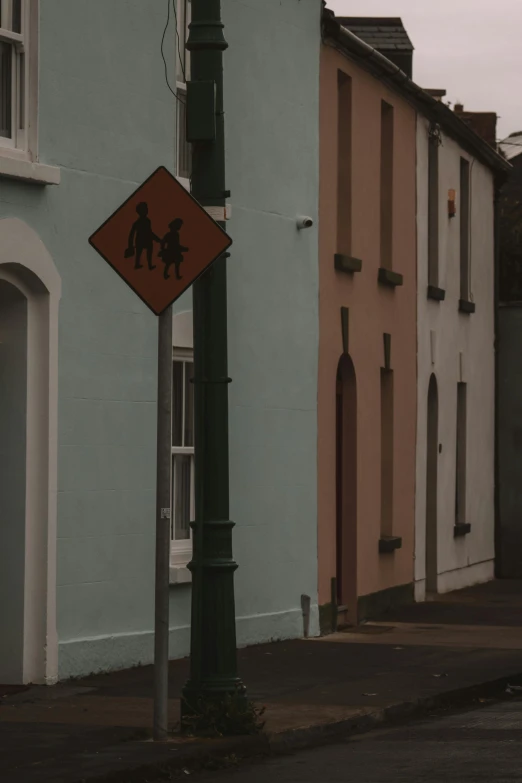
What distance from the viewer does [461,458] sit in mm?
25625

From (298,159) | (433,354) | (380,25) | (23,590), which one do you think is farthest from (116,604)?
(380,25)

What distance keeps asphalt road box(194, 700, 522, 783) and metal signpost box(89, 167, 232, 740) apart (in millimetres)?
804

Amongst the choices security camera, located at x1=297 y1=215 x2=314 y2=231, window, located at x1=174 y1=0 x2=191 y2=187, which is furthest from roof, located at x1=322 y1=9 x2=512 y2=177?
window, located at x1=174 y1=0 x2=191 y2=187

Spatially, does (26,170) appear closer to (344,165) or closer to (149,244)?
(149,244)

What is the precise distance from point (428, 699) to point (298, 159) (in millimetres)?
6678

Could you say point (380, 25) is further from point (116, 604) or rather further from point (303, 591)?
point (116, 604)

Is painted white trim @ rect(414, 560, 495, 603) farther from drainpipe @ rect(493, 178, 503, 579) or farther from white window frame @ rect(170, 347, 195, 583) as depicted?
white window frame @ rect(170, 347, 195, 583)

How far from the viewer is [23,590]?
42.4 ft

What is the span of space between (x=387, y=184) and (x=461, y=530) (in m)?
5.82

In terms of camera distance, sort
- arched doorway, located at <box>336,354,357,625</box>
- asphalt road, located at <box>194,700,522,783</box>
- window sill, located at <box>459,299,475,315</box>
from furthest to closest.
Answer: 1. window sill, located at <box>459,299,475,315</box>
2. arched doorway, located at <box>336,354,357,625</box>
3. asphalt road, located at <box>194,700,522,783</box>

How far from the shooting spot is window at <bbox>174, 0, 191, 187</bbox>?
15172 millimetres

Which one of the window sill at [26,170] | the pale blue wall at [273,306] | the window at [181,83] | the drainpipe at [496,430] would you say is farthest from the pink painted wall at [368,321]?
the drainpipe at [496,430]

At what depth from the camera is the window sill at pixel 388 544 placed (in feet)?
66.8

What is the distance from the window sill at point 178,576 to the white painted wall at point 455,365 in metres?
7.72
